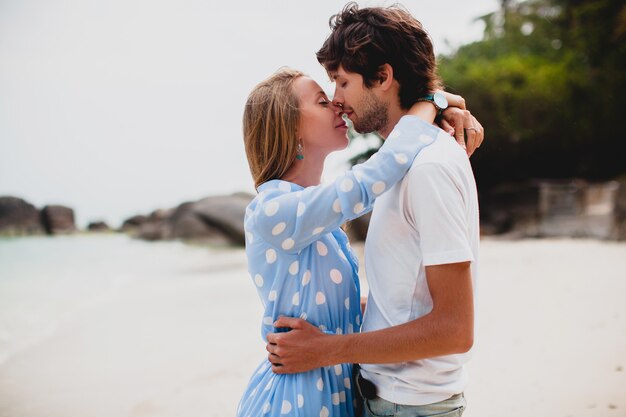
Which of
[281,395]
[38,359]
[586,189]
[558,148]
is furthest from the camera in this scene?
[558,148]

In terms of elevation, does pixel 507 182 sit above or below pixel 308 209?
below

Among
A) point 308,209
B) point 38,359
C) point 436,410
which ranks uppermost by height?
point 308,209

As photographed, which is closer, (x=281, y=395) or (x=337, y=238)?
(x=281, y=395)

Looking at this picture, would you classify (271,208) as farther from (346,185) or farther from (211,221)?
(211,221)

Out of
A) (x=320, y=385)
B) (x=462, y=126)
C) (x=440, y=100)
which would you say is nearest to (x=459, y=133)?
(x=462, y=126)

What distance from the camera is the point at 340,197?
1.73 metres

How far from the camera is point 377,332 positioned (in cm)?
172

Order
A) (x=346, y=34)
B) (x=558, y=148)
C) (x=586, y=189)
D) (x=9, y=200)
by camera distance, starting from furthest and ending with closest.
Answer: (x=9, y=200) < (x=558, y=148) < (x=586, y=189) < (x=346, y=34)

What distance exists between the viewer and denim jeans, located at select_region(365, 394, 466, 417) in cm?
174

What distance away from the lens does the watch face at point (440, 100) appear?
2.02m

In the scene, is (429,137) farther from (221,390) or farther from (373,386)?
(221,390)

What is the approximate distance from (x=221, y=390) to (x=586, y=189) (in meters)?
16.8

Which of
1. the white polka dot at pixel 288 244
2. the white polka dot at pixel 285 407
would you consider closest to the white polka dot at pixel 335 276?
Result: the white polka dot at pixel 288 244

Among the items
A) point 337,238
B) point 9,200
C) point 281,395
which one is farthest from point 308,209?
point 9,200
